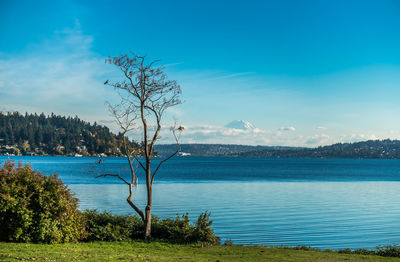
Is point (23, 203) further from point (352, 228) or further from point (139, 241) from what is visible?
point (352, 228)

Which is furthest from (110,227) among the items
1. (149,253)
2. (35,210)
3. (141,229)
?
(149,253)

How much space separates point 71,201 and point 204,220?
5.54 meters

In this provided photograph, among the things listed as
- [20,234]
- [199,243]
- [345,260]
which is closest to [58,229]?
[20,234]

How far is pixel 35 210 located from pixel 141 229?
476cm

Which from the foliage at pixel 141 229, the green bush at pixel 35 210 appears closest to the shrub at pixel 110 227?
the foliage at pixel 141 229

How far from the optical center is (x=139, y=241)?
16719 millimetres

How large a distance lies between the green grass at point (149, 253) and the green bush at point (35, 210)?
2.40ft

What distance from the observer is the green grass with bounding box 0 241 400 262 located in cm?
1220

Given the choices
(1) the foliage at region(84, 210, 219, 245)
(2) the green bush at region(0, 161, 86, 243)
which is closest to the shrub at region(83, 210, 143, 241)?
(1) the foliage at region(84, 210, 219, 245)

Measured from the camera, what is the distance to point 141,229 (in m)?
17.9

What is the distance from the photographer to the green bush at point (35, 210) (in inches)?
568

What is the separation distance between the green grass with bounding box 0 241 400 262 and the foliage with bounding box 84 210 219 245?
68 cm

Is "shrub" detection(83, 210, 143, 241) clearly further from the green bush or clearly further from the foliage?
the green bush

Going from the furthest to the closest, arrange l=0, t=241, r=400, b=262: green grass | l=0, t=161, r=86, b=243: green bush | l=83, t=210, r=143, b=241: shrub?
l=83, t=210, r=143, b=241: shrub < l=0, t=161, r=86, b=243: green bush < l=0, t=241, r=400, b=262: green grass
